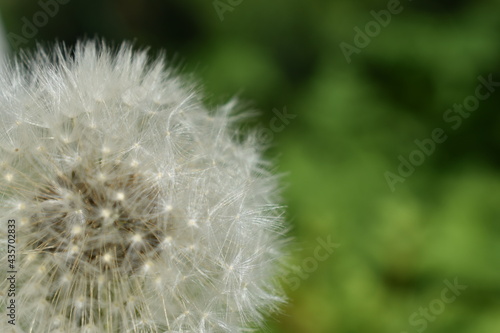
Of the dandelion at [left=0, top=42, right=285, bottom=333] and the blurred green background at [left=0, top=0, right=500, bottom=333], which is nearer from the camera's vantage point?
the dandelion at [left=0, top=42, right=285, bottom=333]

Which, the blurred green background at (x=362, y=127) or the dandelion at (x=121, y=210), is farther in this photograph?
the blurred green background at (x=362, y=127)

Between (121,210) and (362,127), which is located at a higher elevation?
(362,127)

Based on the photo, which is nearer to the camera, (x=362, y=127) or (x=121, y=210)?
(x=121, y=210)

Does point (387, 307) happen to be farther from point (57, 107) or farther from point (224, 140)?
point (57, 107)
